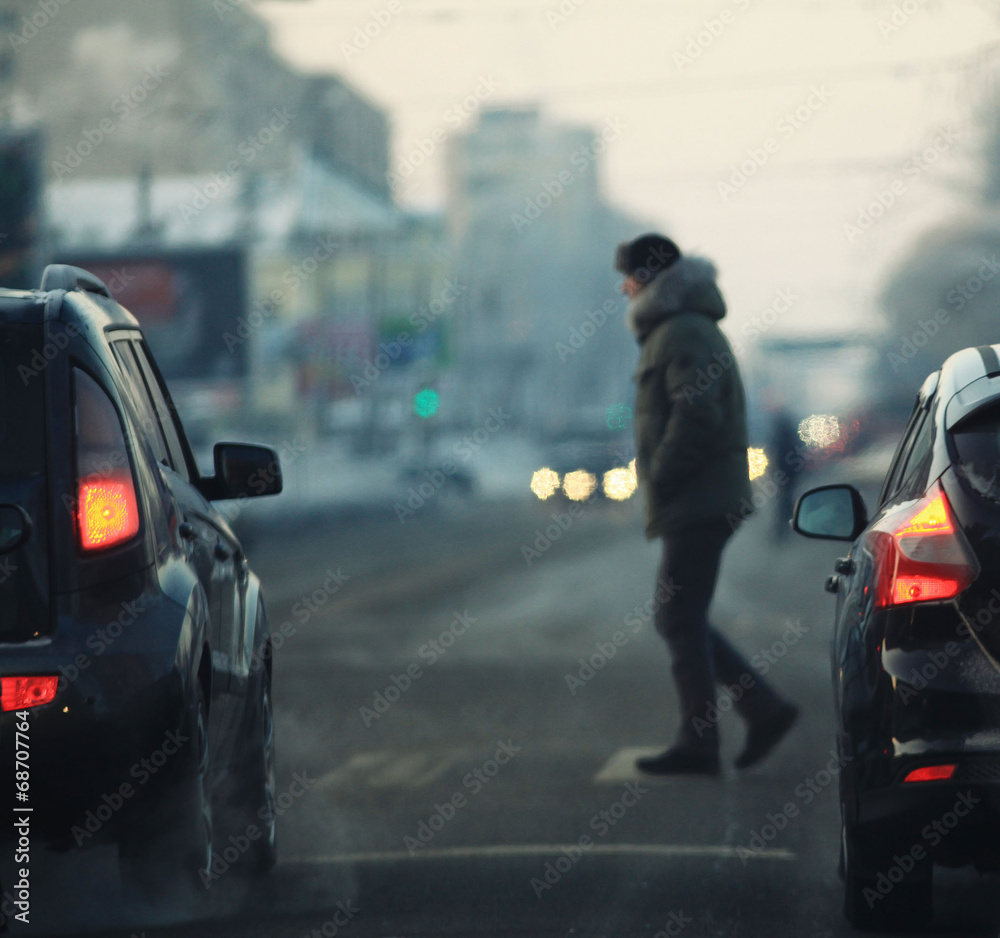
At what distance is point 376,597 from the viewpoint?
1563 centimetres

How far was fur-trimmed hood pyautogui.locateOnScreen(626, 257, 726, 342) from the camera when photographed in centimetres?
671

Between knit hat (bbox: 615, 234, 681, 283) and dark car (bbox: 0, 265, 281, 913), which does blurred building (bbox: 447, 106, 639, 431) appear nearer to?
knit hat (bbox: 615, 234, 681, 283)

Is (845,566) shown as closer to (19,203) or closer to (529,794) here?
(529,794)

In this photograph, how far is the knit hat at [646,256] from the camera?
270 inches

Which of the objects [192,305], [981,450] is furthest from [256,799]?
[192,305]

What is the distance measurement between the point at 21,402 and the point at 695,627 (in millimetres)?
Result: 3512

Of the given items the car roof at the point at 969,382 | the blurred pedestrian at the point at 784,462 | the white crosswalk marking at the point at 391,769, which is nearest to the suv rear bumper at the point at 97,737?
the car roof at the point at 969,382

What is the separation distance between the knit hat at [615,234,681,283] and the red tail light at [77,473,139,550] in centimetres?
360

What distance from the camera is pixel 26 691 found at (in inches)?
130

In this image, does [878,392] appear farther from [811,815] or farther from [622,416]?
[811,815]

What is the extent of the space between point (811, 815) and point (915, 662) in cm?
215

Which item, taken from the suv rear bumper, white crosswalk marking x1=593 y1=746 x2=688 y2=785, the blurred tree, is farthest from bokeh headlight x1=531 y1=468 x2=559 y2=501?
the suv rear bumper

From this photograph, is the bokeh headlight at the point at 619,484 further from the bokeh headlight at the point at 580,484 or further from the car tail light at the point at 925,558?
the car tail light at the point at 925,558

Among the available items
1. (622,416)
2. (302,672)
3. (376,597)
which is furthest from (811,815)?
(622,416)
